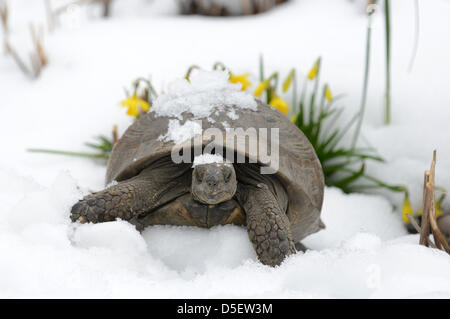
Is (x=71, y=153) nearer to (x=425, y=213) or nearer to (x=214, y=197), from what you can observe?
(x=214, y=197)

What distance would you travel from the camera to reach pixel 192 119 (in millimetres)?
1803

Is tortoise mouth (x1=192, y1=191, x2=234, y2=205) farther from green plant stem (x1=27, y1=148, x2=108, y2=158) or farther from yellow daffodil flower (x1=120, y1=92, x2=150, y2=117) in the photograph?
green plant stem (x1=27, y1=148, x2=108, y2=158)

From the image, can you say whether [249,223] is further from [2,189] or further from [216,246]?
[2,189]

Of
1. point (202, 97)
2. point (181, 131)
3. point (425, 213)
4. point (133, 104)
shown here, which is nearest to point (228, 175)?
point (181, 131)

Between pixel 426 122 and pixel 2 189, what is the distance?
2240 mm

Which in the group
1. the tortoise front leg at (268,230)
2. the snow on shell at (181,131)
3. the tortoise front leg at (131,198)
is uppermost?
the snow on shell at (181,131)

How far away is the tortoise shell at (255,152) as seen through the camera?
1.75 m

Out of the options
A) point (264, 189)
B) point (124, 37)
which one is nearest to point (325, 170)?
point (264, 189)

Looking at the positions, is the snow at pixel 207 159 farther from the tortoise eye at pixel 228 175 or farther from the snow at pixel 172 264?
the snow at pixel 172 264

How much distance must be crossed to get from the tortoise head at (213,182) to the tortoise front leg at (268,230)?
108 millimetres

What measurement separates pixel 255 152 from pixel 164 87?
173cm

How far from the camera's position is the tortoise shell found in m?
1.75

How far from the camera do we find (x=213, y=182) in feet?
4.97

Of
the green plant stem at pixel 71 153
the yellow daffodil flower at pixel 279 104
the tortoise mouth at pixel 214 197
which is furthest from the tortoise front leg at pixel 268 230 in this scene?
the green plant stem at pixel 71 153
